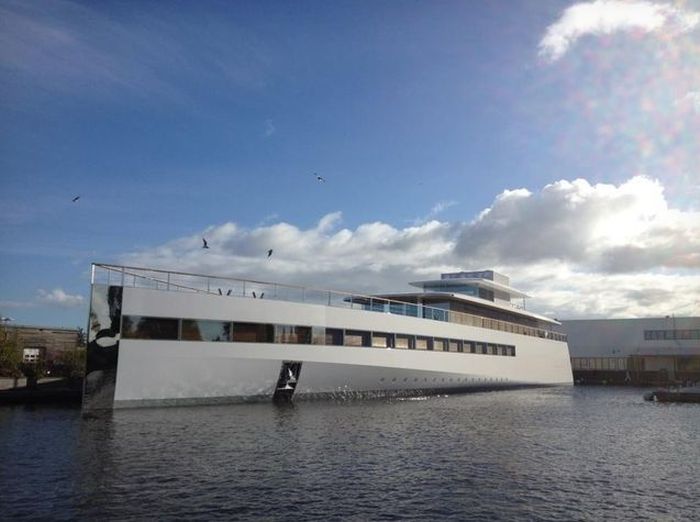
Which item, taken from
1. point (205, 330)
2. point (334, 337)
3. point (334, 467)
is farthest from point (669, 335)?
point (334, 467)

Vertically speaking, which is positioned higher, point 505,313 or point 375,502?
point 505,313

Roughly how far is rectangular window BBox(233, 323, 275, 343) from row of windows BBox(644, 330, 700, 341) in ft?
264

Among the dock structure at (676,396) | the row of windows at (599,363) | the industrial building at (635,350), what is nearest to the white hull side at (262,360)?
the dock structure at (676,396)

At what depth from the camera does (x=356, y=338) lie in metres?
37.2

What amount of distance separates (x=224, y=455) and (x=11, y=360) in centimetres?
2685

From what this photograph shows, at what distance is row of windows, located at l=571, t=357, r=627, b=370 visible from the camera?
95.1 m

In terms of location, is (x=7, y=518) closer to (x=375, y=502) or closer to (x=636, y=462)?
(x=375, y=502)

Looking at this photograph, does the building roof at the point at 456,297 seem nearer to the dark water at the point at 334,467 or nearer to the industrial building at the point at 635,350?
the dark water at the point at 334,467

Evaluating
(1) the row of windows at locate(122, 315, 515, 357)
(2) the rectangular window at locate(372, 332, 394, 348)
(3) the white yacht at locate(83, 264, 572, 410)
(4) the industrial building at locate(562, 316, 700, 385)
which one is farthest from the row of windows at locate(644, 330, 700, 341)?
(2) the rectangular window at locate(372, 332, 394, 348)

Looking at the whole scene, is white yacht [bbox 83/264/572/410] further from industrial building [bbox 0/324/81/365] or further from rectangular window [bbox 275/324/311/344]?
industrial building [bbox 0/324/81/365]

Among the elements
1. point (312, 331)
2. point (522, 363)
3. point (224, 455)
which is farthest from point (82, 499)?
point (522, 363)

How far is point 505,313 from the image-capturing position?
198 feet

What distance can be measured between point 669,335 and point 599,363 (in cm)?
1137

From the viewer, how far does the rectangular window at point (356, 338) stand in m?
36.7
